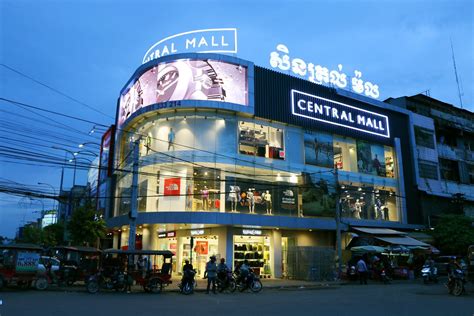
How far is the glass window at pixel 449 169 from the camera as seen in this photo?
44938 millimetres

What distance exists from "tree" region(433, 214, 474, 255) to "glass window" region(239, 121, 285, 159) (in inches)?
674

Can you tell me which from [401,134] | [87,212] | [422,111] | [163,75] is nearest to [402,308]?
[163,75]

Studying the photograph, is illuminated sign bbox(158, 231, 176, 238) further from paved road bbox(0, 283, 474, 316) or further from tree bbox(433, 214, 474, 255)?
tree bbox(433, 214, 474, 255)

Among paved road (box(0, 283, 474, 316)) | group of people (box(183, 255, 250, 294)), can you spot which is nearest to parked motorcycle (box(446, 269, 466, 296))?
paved road (box(0, 283, 474, 316))

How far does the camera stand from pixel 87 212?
33969 mm

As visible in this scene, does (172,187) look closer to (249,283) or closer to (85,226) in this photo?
(85,226)

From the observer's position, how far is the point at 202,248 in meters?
30.5

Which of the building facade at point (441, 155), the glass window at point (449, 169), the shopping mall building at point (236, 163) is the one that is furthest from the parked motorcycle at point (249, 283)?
the glass window at point (449, 169)

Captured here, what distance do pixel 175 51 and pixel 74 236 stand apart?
17.5 metres

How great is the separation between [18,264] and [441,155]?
138ft

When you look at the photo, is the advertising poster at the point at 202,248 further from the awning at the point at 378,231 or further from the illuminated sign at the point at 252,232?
the awning at the point at 378,231

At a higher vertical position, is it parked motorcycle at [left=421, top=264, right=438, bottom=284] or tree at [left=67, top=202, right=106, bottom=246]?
tree at [left=67, top=202, right=106, bottom=246]

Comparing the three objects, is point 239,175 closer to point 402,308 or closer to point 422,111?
point 402,308

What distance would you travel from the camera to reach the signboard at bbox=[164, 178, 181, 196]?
2902 cm
